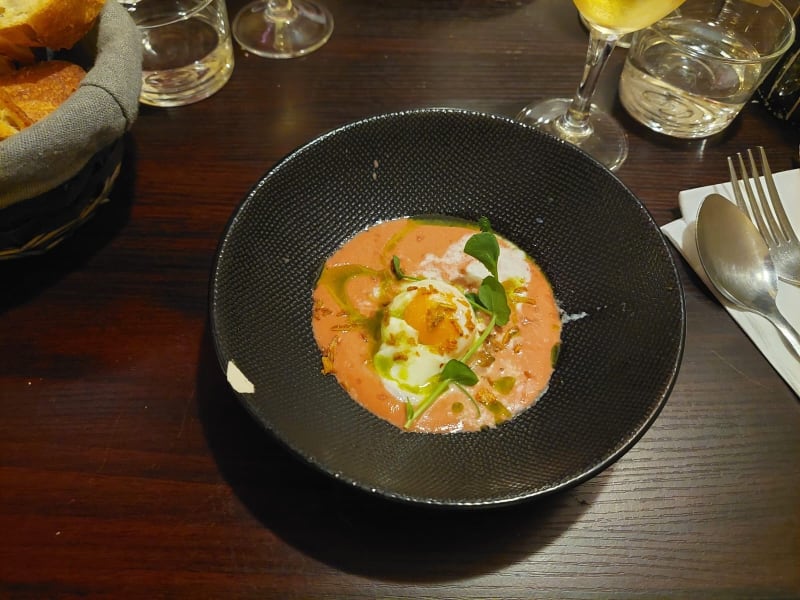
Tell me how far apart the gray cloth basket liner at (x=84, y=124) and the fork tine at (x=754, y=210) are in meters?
1.04

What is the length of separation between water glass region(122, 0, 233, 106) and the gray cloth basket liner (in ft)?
1.03

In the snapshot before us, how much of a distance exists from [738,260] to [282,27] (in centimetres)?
108

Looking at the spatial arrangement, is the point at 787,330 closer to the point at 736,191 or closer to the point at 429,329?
the point at 736,191

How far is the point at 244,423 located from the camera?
924 mm

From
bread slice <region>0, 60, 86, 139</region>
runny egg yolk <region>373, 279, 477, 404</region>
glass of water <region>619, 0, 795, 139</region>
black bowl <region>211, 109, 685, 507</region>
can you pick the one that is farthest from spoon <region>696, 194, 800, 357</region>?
bread slice <region>0, 60, 86, 139</region>

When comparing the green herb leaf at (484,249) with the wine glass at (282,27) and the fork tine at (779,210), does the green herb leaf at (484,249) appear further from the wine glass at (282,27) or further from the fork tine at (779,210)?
the wine glass at (282,27)

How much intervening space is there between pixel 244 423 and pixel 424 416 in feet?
0.85

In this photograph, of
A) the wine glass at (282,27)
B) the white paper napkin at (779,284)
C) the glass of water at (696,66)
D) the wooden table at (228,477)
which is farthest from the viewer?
the wine glass at (282,27)

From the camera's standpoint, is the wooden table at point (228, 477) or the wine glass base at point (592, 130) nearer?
the wooden table at point (228, 477)

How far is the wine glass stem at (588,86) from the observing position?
3.78 ft

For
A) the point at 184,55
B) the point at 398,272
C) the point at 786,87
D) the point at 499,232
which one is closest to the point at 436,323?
the point at 398,272

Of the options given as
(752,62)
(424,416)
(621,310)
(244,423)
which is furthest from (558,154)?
(244,423)

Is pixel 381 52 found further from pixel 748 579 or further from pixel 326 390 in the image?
pixel 748 579

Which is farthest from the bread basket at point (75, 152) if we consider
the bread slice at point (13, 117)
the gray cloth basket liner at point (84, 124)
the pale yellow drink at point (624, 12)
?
the pale yellow drink at point (624, 12)
